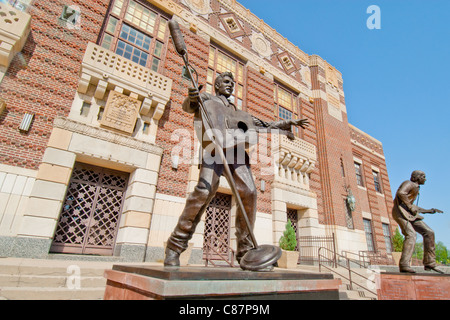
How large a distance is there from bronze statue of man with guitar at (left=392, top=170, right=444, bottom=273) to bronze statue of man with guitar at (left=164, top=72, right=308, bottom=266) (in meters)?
4.32

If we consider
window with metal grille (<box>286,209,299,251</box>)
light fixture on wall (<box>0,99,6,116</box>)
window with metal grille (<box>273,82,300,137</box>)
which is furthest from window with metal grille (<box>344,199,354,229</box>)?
light fixture on wall (<box>0,99,6,116</box>)

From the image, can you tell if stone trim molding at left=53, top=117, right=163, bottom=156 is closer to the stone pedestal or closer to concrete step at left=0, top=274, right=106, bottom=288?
concrete step at left=0, top=274, right=106, bottom=288

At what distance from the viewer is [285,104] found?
15.8m

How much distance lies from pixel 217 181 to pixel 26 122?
703cm

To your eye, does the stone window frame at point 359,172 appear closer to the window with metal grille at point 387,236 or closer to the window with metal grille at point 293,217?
the window with metal grille at point 387,236

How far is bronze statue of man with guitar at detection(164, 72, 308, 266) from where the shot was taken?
301 cm

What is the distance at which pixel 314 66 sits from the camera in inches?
725

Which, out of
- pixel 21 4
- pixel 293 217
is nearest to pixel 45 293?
pixel 21 4

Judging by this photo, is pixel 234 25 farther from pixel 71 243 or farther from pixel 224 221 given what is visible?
pixel 71 243

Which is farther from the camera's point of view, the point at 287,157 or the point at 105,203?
the point at 287,157

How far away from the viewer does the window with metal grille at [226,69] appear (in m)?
12.8

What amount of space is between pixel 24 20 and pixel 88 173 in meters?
5.09

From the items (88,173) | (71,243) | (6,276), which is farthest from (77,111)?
(6,276)

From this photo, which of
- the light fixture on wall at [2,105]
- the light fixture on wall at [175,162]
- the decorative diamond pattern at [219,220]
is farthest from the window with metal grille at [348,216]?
the light fixture on wall at [2,105]
